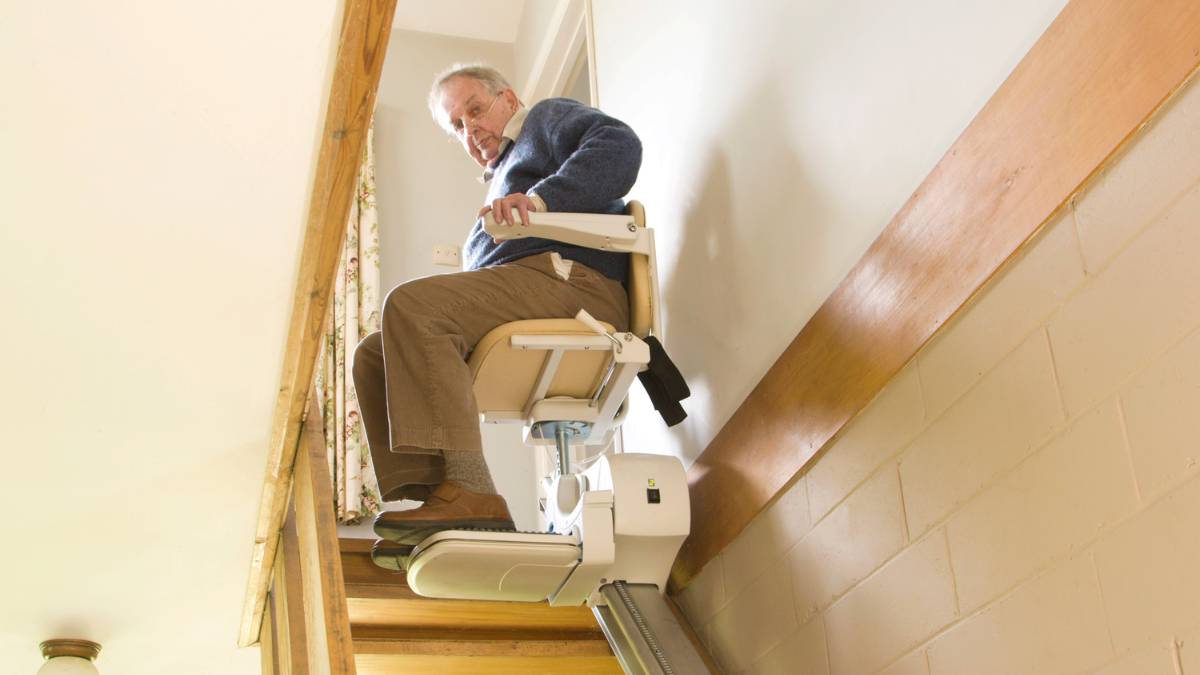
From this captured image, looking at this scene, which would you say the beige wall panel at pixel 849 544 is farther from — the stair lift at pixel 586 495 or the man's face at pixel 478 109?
the man's face at pixel 478 109

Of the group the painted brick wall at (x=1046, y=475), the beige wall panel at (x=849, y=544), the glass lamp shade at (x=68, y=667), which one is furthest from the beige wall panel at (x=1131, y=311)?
the glass lamp shade at (x=68, y=667)

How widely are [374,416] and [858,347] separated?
1039mm

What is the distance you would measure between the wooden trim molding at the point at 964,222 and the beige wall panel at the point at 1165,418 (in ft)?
0.80

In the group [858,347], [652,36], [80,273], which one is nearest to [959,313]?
[858,347]

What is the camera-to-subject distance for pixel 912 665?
1.90m

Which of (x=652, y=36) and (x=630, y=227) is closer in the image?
(x=630, y=227)

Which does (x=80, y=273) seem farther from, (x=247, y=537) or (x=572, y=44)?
(x=572, y=44)

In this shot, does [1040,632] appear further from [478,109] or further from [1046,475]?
[478,109]

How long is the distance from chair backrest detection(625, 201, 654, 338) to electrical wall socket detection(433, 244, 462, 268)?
1.63 meters

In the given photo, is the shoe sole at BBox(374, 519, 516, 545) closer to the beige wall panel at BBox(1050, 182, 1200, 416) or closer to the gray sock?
the gray sock

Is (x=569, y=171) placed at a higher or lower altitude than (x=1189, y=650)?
higher

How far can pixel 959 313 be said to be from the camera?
6.01 ft

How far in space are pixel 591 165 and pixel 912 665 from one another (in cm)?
122

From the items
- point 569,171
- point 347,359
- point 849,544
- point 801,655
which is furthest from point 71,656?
point 849,544
